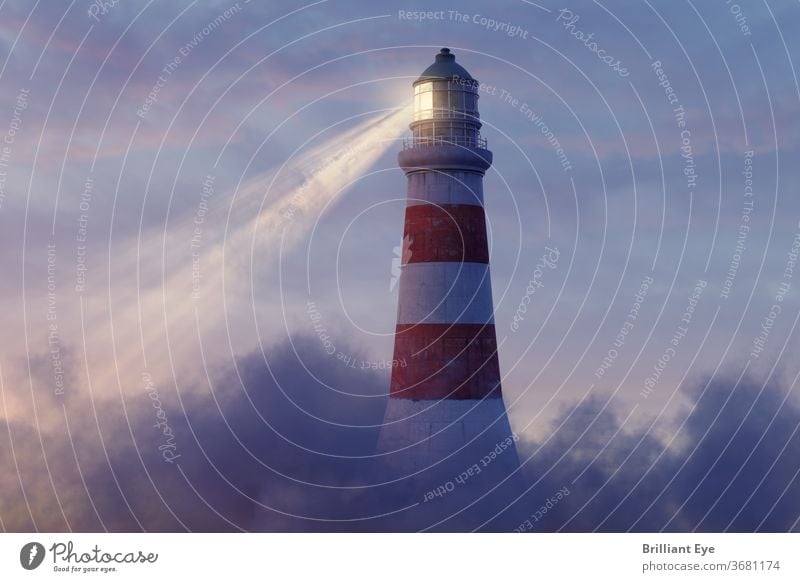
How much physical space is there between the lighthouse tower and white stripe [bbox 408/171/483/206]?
0.07 feet

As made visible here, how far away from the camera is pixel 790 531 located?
1462 inches

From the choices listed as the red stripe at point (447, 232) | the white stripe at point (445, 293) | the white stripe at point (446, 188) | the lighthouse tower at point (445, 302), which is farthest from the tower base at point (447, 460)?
the white stripe at point (446, 188)

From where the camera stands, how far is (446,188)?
35.4m

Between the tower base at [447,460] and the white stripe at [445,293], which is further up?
the white stripe at [445,293]

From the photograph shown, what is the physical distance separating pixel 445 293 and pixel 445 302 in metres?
0.19

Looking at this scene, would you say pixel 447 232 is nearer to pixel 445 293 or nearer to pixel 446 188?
pixel 446 188

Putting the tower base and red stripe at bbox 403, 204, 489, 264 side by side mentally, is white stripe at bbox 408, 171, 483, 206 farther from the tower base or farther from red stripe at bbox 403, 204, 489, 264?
the tower base

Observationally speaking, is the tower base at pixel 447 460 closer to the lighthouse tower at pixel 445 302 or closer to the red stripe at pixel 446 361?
the lighthouse tower at pixel 445 302

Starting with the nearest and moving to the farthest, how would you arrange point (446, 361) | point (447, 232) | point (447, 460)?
point (447, 232) < point (446, 361) < point (447, 460)

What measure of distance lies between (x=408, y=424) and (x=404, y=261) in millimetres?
3544

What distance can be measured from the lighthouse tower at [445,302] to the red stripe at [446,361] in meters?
0.02

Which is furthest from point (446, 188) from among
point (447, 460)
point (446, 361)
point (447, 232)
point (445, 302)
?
point (447, 460)

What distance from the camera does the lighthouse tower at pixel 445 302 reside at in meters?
35.4


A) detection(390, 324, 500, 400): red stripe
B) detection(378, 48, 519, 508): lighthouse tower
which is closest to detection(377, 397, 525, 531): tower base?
detection(378, 48, 519, 508): lighthouse tower
